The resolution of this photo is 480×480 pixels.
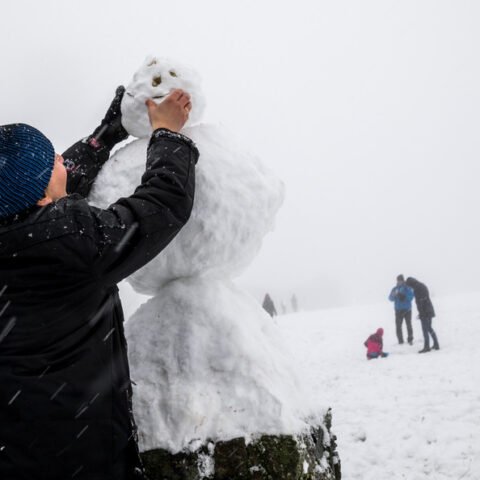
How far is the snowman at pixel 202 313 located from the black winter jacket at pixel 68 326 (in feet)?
2.38

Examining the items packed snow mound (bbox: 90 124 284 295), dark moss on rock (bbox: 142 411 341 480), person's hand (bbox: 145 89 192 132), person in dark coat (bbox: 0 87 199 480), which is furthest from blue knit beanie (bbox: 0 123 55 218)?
dark moss on rock (bbox: 142 411 341 480)

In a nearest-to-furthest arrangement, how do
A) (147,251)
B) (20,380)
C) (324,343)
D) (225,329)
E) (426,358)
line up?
(20,380) → (147,251) → (225,329) → (426,358) → (324,343)

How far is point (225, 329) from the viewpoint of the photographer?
244 cm

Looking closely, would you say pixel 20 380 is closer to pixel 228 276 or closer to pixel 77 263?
pixel 77 263

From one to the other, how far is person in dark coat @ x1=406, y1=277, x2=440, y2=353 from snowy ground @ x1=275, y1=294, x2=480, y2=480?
1.13ft

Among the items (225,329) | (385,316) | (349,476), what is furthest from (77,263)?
(385,316)

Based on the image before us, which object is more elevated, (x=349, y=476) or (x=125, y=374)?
(x=125, y=374)

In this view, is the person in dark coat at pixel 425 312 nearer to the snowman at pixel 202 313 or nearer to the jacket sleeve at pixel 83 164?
the snowman at pixel 202 313

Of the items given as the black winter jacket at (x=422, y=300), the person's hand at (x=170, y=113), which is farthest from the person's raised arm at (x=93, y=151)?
the black winter jacket at (x=422, y=300)

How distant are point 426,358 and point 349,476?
5952 mm

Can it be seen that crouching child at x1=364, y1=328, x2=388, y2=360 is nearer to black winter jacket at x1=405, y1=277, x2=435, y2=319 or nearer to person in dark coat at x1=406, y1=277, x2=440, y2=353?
person in dark coat at x1=406, y1=277, x2=440, y2=353

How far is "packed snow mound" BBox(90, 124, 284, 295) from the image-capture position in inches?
93.7

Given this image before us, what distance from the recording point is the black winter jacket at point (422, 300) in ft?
34.6

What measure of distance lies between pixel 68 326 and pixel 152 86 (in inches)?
58.0
